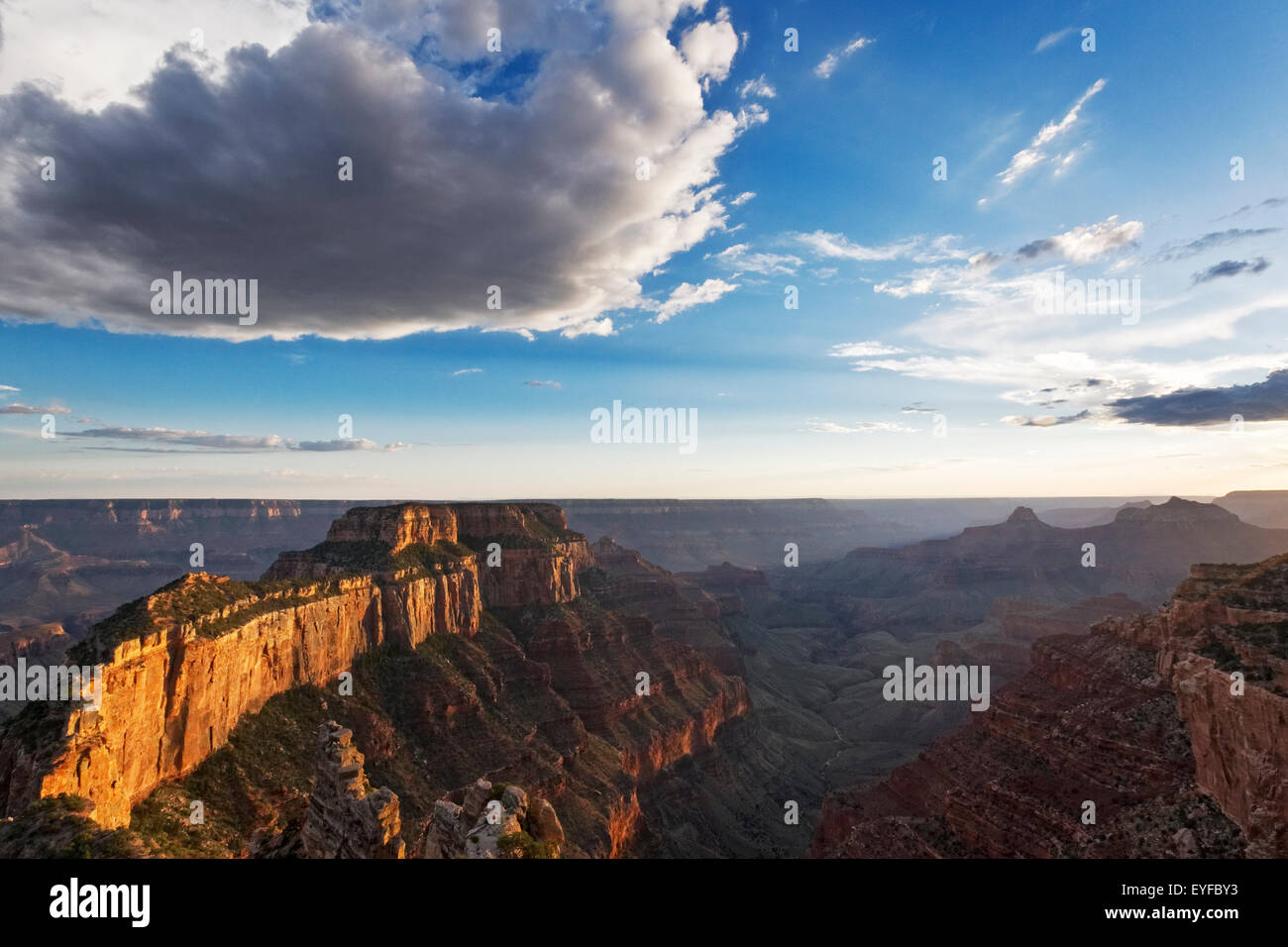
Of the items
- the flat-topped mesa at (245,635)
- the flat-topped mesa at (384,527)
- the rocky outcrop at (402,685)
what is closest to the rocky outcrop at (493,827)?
the rocky outcrop at (402,685)

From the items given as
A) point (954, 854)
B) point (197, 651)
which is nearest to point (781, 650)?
point (954, 854)

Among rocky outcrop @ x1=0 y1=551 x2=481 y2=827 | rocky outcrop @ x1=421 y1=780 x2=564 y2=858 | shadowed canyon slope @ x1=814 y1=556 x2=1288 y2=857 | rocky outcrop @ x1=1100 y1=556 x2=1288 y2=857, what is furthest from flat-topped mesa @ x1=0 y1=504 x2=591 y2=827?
rocky outcrop @ x1=1100 y1=556 x2=1288 y2=857

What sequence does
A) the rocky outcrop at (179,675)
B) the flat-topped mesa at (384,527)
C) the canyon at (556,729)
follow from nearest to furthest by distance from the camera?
the rocky outcrop at (179,675), the canyon at (556,729), the flat-topped mesa at (384,527)

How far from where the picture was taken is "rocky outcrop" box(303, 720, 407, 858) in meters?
20.0

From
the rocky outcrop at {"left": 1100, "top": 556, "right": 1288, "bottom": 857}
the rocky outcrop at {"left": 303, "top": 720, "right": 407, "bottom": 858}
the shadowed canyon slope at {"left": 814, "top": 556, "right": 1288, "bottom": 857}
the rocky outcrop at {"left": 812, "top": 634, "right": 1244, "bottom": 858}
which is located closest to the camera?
the rocky outcrop at {"left": 303, "top": 720, "right": 407, "bottom": 858}

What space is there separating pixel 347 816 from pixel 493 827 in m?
6.28

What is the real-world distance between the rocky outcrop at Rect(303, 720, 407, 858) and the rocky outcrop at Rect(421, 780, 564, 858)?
1627 mm

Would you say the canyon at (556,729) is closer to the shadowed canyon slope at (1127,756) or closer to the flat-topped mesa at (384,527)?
the shadowed canyon slope at (1127,756)

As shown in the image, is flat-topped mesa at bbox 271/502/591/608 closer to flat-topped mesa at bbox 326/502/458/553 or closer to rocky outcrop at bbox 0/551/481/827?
flat-topped mesa at bbox 326/502/458/553

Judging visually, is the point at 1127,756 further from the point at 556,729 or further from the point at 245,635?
the point at 245,635

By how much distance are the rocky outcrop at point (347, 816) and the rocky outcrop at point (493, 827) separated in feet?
5.34

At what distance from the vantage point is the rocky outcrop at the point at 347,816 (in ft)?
65.5
